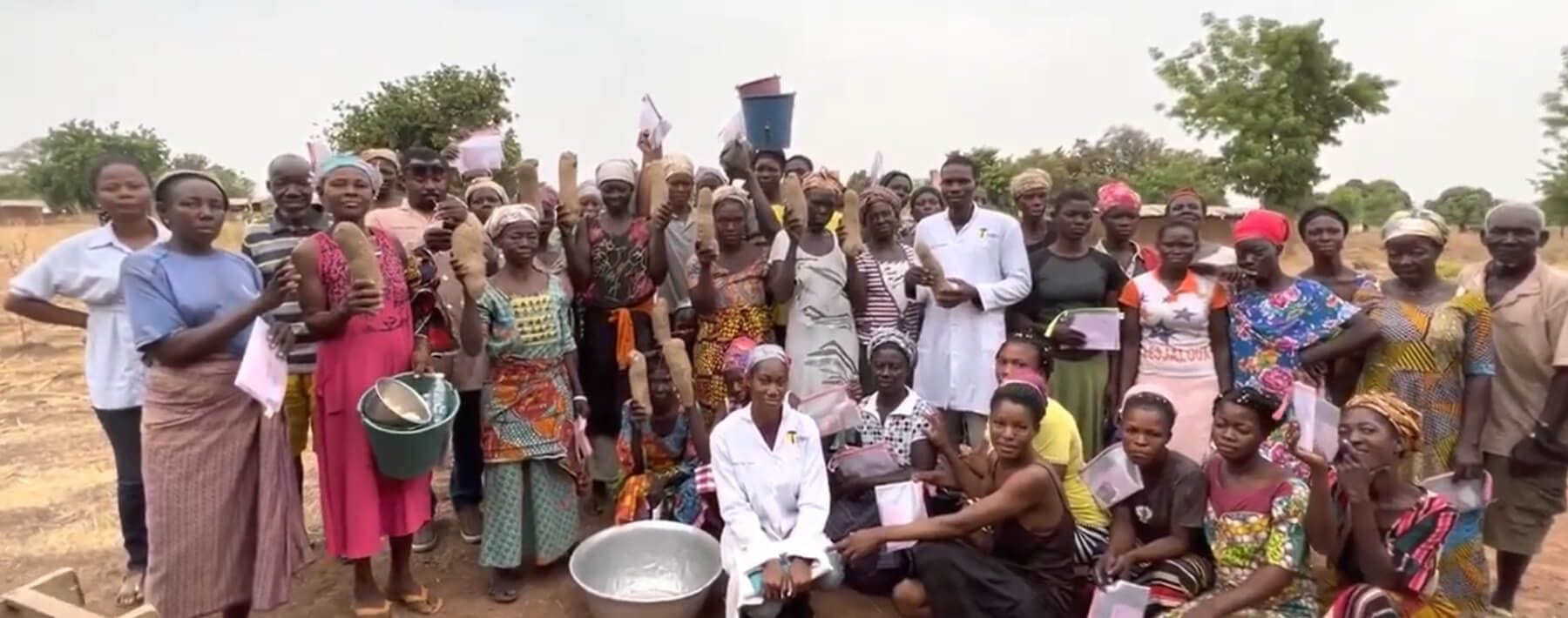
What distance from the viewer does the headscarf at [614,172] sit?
4707 millimetres

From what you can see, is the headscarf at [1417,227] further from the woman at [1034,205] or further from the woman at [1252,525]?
the woman at [1034,205]

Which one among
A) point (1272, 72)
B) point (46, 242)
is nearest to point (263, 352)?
point (46, 242)

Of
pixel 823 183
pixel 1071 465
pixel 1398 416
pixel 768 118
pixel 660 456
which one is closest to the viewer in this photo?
pixel 1398 416

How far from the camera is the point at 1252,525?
3146mm

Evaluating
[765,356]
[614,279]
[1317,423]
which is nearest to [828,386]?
[765,356]

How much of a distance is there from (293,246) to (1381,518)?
3.82 m

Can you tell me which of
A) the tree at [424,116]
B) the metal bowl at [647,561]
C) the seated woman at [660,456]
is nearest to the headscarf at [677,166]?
the seated woman at [660,456]

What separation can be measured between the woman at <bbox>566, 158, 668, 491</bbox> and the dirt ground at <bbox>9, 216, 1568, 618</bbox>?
92 centimetres

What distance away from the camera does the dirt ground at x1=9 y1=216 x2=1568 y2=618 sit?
414cm

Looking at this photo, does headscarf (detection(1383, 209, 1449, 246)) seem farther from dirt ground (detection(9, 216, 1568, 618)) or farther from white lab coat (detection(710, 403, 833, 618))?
white lab coat (detection(710, 403, 833, 618))

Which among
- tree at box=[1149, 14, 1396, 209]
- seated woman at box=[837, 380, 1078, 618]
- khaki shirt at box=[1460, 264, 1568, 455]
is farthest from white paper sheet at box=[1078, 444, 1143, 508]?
tree at box=[1149, 14, 1396, 209]

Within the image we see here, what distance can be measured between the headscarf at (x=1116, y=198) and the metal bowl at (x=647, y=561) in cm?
241

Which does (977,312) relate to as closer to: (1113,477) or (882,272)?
(882,272)

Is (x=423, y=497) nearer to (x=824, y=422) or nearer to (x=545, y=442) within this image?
(x=545, y=442)
